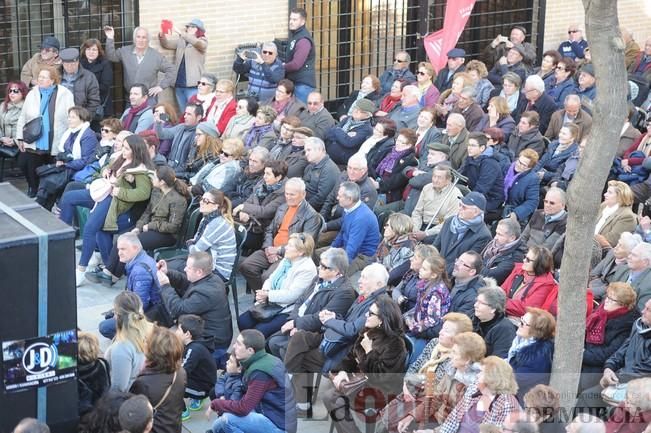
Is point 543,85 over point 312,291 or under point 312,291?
over

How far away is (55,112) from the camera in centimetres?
1368

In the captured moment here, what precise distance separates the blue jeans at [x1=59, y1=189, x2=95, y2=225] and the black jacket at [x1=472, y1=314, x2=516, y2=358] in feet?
16.7

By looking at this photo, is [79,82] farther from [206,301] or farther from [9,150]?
[206,301]

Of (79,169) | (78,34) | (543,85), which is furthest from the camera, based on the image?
(78,34)

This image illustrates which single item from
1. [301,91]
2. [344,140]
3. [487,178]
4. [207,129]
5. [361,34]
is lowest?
[487,178]

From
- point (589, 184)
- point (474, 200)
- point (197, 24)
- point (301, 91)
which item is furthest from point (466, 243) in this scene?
point (197, 24)

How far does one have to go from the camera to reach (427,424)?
26.8ft

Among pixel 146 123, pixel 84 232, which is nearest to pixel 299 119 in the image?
pixel 146 123

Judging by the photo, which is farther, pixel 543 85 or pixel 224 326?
pixel 543 85

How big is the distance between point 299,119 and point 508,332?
17.6ft

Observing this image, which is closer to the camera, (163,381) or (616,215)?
(163,381)

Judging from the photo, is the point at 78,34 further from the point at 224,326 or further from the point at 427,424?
the point at 427,424

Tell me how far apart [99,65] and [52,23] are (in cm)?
91

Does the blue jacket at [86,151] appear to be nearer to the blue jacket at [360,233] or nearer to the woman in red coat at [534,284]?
the blue jacket at [360,233]
